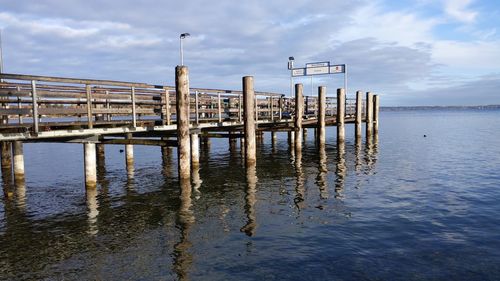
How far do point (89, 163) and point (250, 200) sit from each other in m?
5.27

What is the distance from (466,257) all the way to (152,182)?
11.3 meters

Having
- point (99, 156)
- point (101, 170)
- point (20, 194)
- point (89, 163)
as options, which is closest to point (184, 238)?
point (89, 163)

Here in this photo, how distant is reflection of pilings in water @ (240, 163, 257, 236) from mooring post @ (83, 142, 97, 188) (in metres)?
5.03

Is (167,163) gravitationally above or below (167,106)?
below

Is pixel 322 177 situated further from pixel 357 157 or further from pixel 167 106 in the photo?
pixel 357 157

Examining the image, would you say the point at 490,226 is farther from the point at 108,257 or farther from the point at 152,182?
the point at 152,182

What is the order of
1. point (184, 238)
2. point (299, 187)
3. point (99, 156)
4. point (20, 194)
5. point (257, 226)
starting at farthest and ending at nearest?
point (99, 156) < point (299, 187) < point (20, 194) < point (257, 226) < point (184, 238)

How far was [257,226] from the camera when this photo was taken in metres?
9.84

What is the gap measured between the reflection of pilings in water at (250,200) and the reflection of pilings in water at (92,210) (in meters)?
3.56

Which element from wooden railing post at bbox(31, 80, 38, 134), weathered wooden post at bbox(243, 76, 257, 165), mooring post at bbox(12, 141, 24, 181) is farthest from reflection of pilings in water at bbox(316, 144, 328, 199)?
mooring post at bbox(12, 141, 24, 181)

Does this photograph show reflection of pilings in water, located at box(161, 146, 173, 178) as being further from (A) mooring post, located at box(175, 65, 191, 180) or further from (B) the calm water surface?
(A) mooring post, located at box(175, 65, 191, 180)

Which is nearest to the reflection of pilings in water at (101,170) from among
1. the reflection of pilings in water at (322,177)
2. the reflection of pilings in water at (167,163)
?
the reflection of pilings in water at (167,163)

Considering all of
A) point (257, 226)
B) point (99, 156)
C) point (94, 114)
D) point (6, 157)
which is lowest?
point (257, 226)

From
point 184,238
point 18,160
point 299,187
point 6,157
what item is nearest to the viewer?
point 184,238
